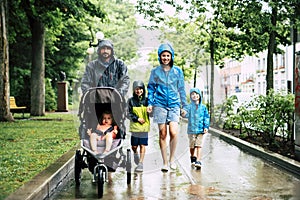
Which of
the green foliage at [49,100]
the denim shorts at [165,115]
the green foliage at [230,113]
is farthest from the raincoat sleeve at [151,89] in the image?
the green foliage at [49,100]

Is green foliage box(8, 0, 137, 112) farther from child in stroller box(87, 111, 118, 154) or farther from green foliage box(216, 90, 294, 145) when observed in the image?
child in stroller box(87, 111, 118, 154)

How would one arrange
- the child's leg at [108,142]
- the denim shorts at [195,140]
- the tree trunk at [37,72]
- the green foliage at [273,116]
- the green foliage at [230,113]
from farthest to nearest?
1. the tree trunk at [37,72]
2. the green foliage at [230,113]
3. the green foliage at [273,116]
4. the denim shorts at [195,140]
5. the child's leg at [108,142]

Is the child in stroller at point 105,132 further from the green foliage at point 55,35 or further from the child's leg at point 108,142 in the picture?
the green foliage at point 55,35

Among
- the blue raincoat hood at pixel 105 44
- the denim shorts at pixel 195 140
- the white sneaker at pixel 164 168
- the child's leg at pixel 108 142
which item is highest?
the blue raincoat hood at pixel 105 44

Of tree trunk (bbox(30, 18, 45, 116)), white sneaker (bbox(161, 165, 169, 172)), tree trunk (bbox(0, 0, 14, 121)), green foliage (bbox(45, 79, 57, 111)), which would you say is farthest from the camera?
green foliage (bbox(45, 79, 57, 111))

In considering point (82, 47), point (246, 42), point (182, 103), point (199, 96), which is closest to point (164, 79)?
point (182, 103)

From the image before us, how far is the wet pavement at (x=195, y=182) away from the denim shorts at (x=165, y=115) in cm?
53

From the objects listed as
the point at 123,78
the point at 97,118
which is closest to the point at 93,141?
the point at 97,118

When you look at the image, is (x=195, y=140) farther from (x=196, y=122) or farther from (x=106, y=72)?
(x=106, y=72)

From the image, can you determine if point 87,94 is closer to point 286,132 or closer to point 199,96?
point 199,96

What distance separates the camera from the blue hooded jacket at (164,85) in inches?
342

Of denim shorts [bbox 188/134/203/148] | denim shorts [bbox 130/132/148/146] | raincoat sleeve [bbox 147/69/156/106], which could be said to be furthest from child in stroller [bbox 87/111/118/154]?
denim shorts [bbox 188/134/203/148]

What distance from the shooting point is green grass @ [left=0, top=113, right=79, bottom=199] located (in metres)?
7.86

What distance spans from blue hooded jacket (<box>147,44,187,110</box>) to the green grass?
1331 millimetres
